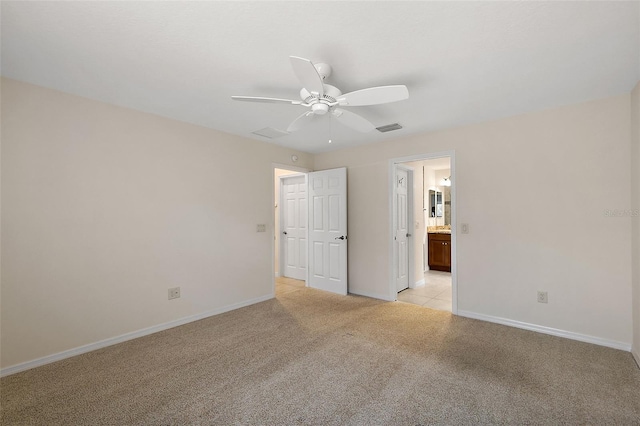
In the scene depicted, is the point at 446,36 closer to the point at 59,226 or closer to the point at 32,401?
the point at 59,226

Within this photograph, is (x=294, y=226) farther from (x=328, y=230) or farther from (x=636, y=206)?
(x=636, y=206)

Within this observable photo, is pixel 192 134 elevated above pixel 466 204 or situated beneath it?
elevated above

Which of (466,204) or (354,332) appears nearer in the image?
(354,332)

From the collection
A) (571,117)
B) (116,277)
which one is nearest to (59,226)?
(116,277)

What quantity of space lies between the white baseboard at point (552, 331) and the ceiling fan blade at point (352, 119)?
261 centimetres

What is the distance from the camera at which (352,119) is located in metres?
2.59

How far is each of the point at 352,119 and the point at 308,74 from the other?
90 cm

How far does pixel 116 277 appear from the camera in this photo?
294cm

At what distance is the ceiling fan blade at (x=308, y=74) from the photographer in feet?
5.30

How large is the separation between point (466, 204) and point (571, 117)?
1.31m

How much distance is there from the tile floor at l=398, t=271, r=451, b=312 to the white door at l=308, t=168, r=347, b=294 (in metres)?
1.03

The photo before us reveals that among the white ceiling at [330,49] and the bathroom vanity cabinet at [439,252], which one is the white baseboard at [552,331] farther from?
the bathroom vanity cabinet at [439,252]

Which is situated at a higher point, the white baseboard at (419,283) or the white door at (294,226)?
the white door at (294,226)

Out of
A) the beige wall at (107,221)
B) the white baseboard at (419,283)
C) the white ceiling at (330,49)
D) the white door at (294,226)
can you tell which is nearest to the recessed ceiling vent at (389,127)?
the white ceiling at (330,49)
